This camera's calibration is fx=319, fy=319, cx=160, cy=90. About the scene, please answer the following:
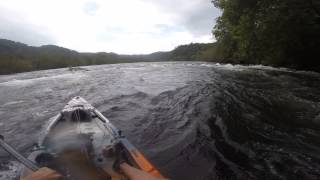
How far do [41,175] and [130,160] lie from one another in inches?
83.1

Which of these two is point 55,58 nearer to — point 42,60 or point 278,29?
point 42,60

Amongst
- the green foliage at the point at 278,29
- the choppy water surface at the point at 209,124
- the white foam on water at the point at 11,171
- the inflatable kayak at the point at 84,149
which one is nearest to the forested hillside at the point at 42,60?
the choppy water surface at the point at 209,124

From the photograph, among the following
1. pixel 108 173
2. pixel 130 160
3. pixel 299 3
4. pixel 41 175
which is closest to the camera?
pixel 41 175

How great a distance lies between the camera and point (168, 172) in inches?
276

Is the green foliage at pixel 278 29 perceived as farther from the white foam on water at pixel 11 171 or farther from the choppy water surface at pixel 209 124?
the white foam on water at pixel 11 171

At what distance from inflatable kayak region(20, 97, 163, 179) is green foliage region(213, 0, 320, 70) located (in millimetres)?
18157

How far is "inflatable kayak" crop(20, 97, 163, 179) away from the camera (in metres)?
5.51

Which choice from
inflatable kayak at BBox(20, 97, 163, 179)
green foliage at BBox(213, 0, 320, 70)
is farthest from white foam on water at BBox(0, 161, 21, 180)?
green foliage at BBox(213, 0, 320, 70)

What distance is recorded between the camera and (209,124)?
1036 cm

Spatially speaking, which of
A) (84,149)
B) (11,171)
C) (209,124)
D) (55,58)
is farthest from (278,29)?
(55,58)

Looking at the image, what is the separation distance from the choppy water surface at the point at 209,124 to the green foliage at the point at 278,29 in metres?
6.32

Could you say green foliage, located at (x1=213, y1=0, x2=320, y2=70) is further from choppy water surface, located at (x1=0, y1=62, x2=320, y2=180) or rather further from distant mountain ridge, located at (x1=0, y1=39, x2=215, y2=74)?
distant mountain ridge, located at (x1=0, y1=39, x2=215, y2=74)

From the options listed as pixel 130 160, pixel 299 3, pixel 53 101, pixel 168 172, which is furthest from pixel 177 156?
pixel 299 3

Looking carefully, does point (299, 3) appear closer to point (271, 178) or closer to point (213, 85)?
point (213, 85)
